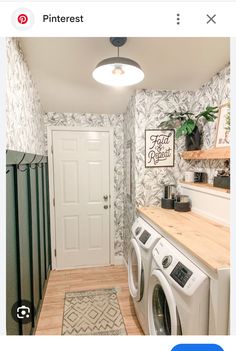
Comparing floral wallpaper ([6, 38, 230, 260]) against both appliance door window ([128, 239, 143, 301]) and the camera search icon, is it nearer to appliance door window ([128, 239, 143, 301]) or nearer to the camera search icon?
appliance door window ([128, 239, 143, 301])

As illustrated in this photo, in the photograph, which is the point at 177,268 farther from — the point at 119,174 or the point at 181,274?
the point at 119,174

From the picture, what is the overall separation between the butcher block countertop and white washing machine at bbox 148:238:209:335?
72mm

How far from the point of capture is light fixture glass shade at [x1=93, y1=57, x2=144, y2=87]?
1121 millimetres

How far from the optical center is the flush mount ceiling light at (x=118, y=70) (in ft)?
3.68

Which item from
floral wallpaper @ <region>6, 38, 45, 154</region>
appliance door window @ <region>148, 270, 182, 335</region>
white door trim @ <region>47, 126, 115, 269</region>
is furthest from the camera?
white door trim @ <region>47, 126, 115, 269</region>

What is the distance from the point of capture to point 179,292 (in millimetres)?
1005

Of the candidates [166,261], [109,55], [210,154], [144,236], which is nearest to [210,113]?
[210,154]
